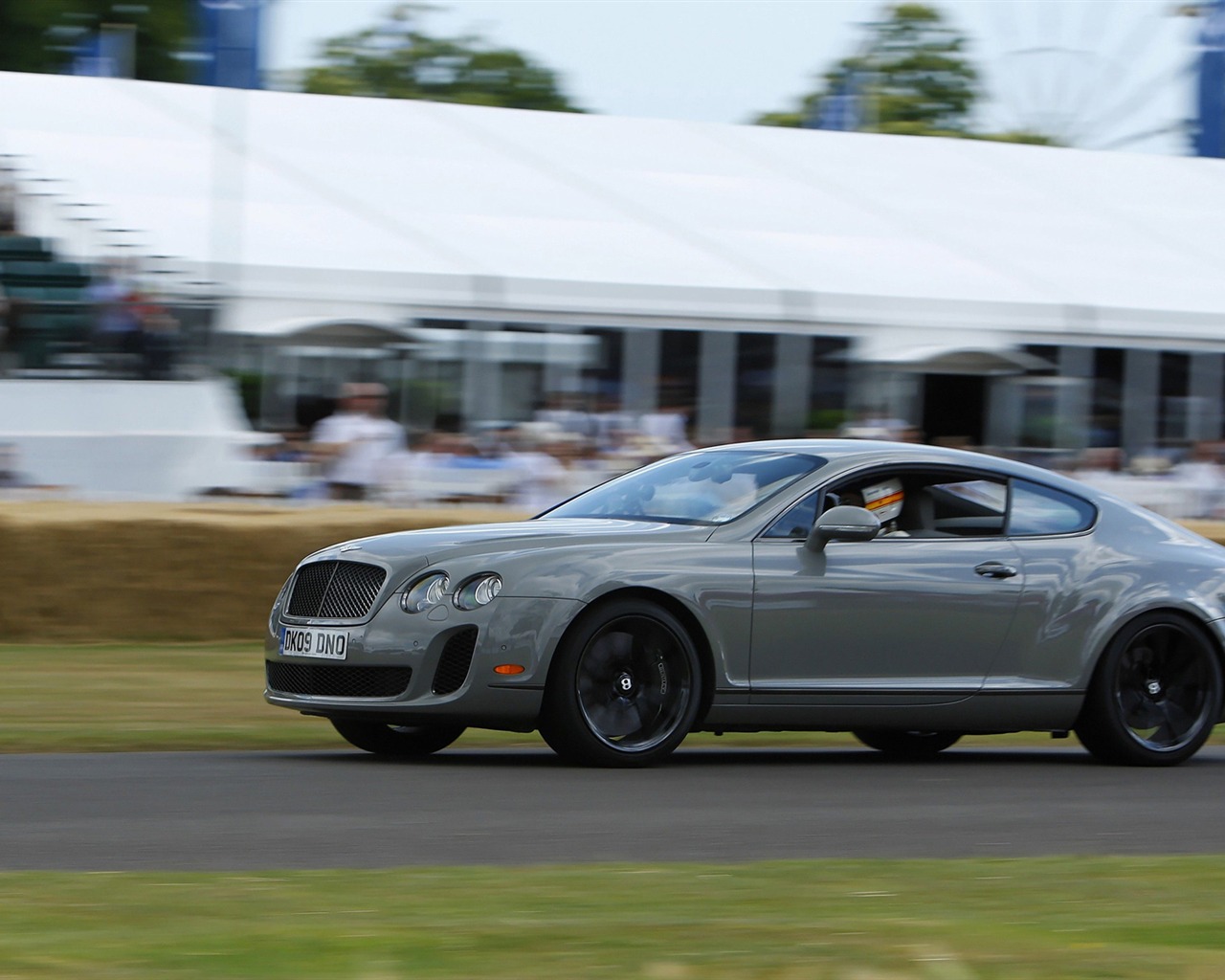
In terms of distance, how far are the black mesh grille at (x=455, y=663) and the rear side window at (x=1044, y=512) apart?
8.93 feet

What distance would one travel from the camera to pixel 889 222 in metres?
25.1

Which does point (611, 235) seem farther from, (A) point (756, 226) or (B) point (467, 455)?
(B) point (467, 455)

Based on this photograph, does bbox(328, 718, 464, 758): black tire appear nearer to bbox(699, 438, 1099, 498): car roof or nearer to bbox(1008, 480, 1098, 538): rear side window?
bbox(699, 438, 1099, 498): car roof

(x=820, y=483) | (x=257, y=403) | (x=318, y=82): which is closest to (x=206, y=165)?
(x=257, y=403)

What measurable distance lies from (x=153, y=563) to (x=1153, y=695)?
6981mm

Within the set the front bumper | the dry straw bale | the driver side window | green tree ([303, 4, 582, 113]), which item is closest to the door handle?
the driver side window

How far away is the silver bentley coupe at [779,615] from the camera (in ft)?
25.8

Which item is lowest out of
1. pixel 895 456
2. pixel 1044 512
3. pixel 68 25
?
pixel 1044 512

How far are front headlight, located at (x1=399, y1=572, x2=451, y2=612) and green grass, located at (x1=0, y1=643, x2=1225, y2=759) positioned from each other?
159 cm

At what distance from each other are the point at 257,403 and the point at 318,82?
57776mm

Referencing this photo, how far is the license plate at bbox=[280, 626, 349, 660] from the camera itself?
26.3 ft

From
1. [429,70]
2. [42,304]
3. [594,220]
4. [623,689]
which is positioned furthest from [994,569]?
[429,70]

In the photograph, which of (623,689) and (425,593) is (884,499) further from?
(425,593)

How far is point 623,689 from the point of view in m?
8.02
